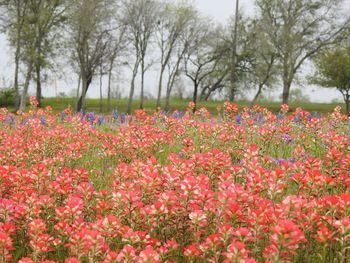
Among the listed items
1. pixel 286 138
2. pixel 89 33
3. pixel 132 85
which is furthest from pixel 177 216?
pixel 132 85

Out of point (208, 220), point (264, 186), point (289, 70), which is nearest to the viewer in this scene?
point (208, 220)

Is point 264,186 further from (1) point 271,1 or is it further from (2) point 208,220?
(1) point 271,1

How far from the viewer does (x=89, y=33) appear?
39812mm

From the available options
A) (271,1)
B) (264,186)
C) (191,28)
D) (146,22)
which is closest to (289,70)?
(271,1)

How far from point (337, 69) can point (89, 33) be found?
78.1ft

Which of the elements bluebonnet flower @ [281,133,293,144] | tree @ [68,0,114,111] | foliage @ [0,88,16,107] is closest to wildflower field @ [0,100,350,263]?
bluebonnet flower @ [281,133,293,144]

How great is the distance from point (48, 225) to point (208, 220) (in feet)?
5.19

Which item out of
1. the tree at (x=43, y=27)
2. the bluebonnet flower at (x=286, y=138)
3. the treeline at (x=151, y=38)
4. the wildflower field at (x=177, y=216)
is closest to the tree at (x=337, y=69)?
the treeline at (x=151, y=38)

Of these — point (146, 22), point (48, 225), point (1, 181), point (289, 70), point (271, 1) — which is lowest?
point (48, 225)

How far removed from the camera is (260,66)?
2062 inches

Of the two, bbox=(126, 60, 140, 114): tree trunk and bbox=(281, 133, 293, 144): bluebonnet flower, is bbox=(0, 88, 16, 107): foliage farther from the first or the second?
bbox=(281, 133, 293, 144): bluebonnet flower

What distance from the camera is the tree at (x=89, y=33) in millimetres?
39094

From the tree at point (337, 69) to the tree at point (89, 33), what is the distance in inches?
842

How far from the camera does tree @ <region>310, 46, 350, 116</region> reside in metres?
43.9
